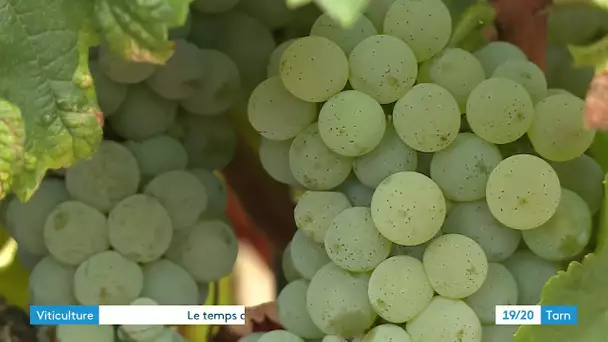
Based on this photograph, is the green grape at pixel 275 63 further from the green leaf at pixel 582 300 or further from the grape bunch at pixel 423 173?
the green leaf at pixel 582 300

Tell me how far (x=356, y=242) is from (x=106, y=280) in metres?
0.16

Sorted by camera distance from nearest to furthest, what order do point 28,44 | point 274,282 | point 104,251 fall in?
point 28,44
point 104,251
point 274,282

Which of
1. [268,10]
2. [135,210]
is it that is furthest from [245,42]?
[135,210]

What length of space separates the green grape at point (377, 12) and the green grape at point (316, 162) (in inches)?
2.6

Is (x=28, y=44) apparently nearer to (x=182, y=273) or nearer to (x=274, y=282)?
(x=182, y=273)

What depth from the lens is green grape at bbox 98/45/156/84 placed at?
0.46m

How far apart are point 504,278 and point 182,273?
0.67ft

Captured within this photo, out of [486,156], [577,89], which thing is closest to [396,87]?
[486,156]

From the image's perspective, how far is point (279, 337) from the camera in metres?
0.44

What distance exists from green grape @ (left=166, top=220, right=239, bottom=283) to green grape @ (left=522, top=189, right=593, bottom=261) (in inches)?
7.7

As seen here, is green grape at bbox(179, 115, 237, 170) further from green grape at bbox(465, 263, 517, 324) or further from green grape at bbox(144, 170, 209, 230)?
green grape at bbox(465, 263, 517, 324)

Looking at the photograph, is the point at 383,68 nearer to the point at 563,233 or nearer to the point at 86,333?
the point at 563,233

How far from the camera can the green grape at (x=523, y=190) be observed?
1.28 feet

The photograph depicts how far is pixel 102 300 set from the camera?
47 centimetres
